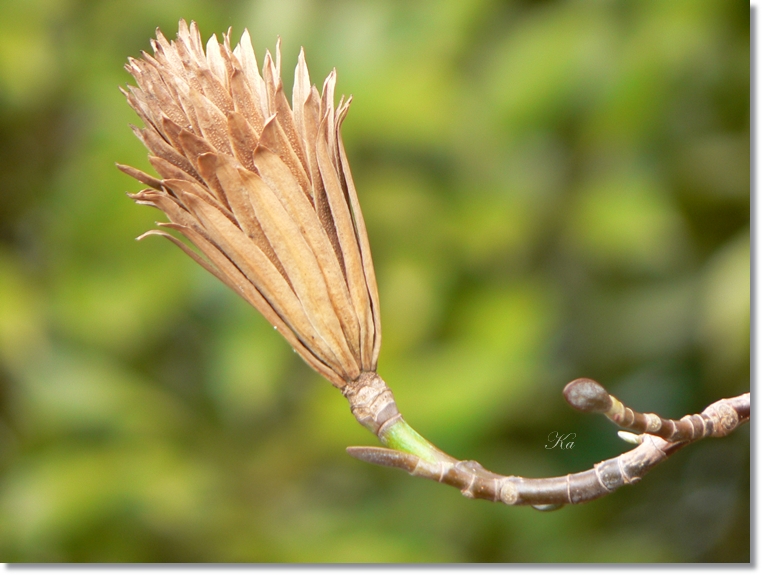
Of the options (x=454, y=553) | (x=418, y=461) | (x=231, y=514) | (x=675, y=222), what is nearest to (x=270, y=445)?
(x=231, y=514)

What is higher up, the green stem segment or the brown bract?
the brown bract

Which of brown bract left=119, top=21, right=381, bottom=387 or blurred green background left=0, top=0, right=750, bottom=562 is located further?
blurred green background left=0, top=0, right=750, bottom=562

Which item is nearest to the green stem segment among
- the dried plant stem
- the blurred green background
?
the dried plant stem

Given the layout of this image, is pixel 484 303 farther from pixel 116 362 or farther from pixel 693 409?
pixel 116 362
